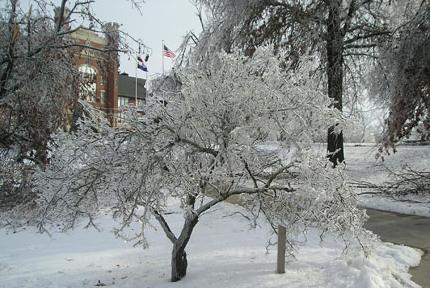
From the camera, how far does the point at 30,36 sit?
31.1 ft

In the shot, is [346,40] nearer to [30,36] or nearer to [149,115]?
[30,36]

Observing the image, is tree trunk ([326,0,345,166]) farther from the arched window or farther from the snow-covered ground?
the arched window

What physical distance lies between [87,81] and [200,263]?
6.82 metres

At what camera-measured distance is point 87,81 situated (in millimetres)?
11156

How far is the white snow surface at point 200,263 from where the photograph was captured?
5.12 m

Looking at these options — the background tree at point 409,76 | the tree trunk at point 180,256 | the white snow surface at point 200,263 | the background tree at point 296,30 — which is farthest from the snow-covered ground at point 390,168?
the tree trunk at point 180,256

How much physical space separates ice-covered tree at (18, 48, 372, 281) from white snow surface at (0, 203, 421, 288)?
76 cm

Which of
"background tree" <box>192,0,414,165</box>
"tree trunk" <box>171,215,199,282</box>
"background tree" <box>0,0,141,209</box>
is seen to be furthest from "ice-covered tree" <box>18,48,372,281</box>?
"background tree" <box>192,0,414,165</box>

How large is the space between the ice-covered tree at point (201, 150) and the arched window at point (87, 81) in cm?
641

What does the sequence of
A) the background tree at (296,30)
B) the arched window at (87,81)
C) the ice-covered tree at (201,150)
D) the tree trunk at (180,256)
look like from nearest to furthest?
the ice-covered tree at (201,150)
the tree trunk at (180,256)
the arched window at (87,81)
the background tree at (296,30)

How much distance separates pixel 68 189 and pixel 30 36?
622 centimetres

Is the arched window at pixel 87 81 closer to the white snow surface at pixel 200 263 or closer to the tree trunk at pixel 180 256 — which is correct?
the white snow surface at pixel 200 263

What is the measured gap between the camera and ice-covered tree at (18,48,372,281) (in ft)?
14.2

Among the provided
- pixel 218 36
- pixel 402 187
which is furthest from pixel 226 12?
pixel 402 187
